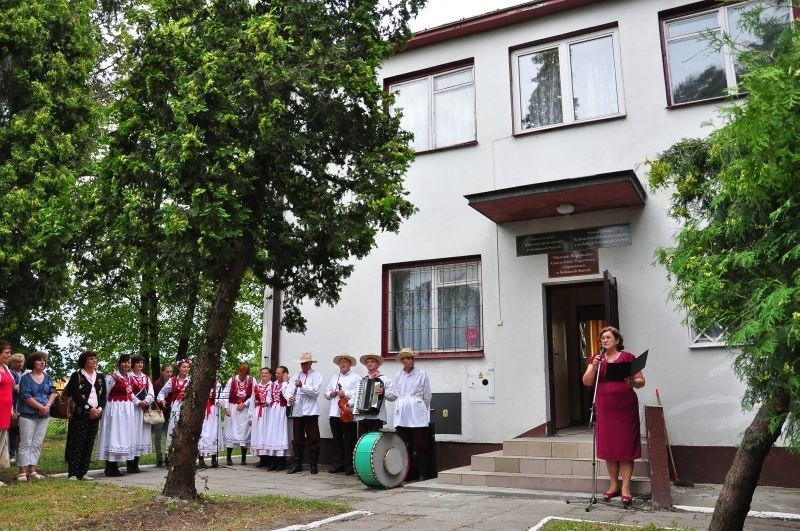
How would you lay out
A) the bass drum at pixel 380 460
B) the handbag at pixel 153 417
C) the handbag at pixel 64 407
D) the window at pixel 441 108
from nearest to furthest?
the bass drum at pixel 380 460, the handbag at pixel 64 407, the handbag at pixel 153 417, the window at pixel 441 108

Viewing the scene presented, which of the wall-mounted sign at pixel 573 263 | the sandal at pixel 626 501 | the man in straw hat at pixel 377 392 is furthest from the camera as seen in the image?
the wall-mounted sign at pixel 573 263

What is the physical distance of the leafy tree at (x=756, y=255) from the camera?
14.0 feet

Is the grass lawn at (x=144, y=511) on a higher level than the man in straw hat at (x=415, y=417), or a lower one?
lower

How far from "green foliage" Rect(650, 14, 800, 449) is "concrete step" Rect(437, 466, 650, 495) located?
3.64 meters

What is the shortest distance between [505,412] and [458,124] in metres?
5.28

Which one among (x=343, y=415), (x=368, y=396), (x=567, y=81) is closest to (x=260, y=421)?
(x=343, y=415)

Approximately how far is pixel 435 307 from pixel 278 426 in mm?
3513

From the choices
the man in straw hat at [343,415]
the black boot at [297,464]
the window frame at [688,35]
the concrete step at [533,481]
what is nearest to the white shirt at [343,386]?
the man in straw hat at [343,415]

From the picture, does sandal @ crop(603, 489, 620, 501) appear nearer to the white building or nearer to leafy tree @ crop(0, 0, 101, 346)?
the white building

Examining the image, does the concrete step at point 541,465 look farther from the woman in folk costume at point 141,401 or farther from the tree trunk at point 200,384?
the woman in folk costume at point 141,401

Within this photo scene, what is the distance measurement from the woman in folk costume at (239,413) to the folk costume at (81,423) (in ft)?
8.62

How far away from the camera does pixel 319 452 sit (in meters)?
12.8

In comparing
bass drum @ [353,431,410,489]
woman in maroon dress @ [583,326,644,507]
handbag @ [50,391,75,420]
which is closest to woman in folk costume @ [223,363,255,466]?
handbag @ [50,391,75,420]

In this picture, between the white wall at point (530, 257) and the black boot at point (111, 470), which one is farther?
the black boot at point (111, 470)
